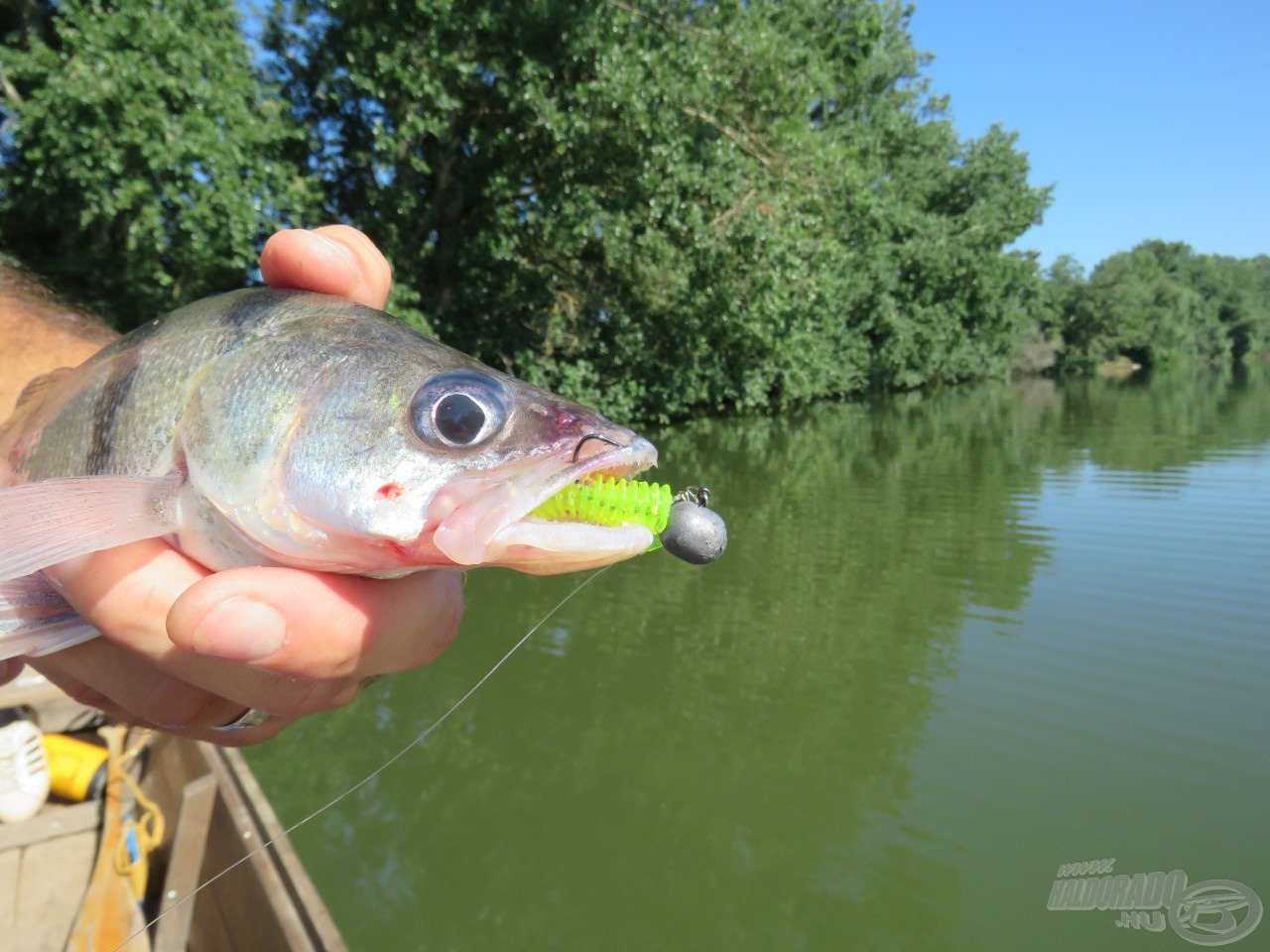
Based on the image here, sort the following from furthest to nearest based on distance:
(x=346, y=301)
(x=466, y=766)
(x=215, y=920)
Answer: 1. (x=466, y=766)
2. (x=215, y=920)
3. (x=346, y=301)

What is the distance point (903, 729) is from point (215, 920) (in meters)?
4.70

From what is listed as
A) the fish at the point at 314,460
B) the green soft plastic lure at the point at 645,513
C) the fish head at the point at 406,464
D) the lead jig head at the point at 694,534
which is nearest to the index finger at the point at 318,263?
the fish at the point at 314,460

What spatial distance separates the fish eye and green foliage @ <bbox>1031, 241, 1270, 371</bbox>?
161 feet

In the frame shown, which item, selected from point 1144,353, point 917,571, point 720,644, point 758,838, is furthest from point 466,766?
point 1144,353

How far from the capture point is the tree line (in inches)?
459

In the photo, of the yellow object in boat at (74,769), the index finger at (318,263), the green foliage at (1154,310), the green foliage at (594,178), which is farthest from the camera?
the green foliage at (1154,310)

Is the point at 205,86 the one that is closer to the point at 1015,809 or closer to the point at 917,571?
the point at 917,571

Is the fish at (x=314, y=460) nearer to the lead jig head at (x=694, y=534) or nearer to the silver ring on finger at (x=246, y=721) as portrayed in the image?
the lead jig head at (x=694, y=534)

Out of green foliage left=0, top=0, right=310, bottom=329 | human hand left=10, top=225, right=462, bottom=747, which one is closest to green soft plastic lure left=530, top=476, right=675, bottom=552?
human hand left=10, top=225, right=462, bottom=747

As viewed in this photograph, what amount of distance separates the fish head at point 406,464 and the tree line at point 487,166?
12.0 m

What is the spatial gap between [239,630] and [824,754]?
5.38 m

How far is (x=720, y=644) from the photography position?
8047 mm

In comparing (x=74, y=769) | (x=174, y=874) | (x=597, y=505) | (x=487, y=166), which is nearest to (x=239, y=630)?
(x=597, y=505)

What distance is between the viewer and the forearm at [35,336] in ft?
7.22
